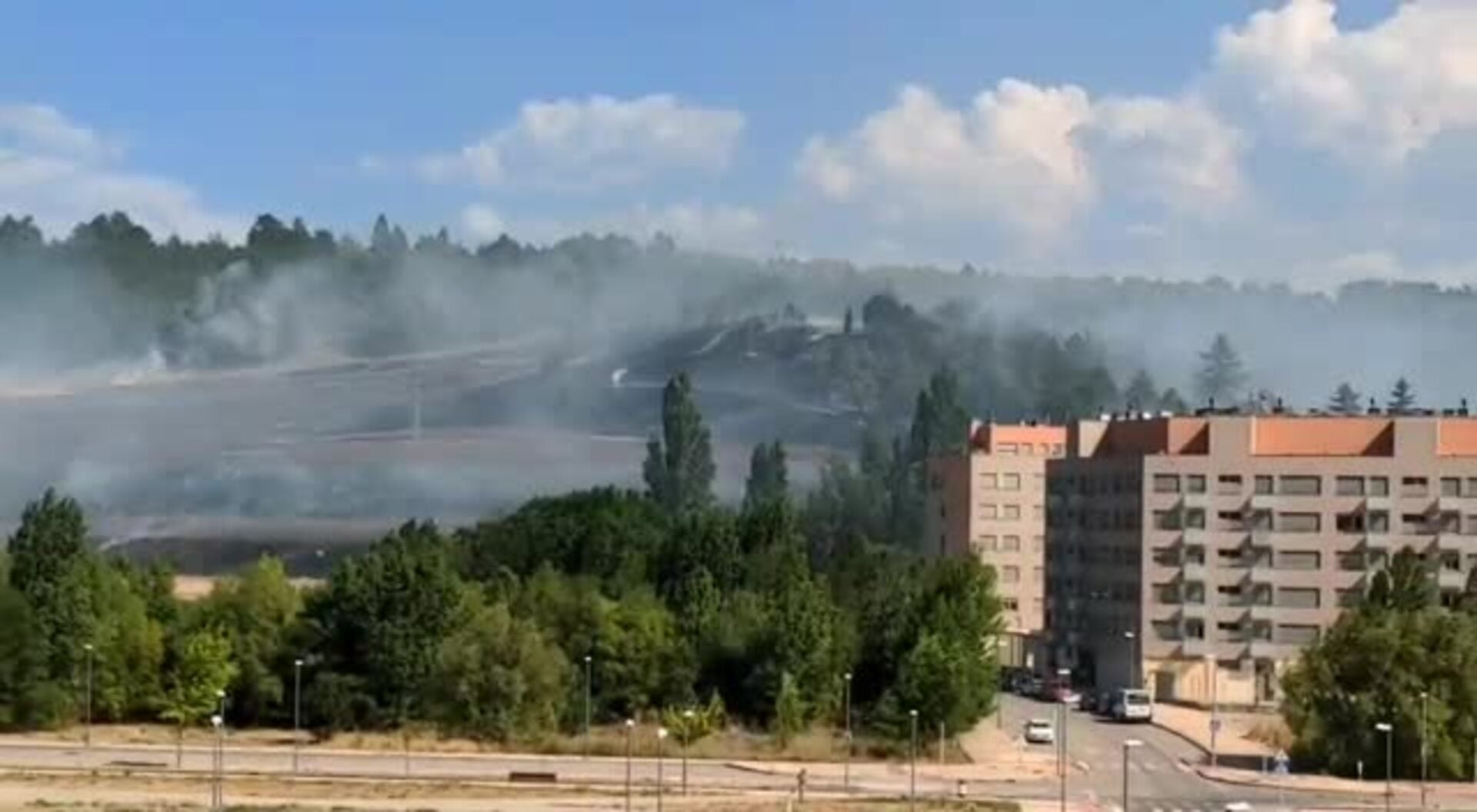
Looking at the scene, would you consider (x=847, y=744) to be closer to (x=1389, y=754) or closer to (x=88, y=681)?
(x=1389, y=754)

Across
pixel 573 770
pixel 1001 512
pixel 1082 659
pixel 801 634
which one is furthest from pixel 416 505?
pixel 573 770

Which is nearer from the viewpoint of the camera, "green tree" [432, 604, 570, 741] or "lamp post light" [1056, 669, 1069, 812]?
"lamp post light" [1056, 669, 1069, 812]

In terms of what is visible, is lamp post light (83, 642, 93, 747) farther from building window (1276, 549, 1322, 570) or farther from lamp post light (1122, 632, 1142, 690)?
building window (1276, 549, 1322, 570)

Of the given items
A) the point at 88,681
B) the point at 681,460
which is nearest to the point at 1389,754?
the point at 88,681

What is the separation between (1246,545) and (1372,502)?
19.6 ft

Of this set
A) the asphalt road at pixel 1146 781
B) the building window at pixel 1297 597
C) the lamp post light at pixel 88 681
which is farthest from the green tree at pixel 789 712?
the building window at pixel 1297 597

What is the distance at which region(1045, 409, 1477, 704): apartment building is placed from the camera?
9875 cm

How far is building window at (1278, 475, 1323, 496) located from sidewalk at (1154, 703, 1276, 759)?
11.1 metres

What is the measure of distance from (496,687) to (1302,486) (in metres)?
42.6

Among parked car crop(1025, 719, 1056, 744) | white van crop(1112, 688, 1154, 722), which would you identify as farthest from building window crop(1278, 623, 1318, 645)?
parked car crop(1025, 719, 1056, 744)

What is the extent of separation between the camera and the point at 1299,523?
99688 mm

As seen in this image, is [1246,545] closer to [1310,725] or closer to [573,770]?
[1310,725]

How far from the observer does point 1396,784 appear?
2539 inches

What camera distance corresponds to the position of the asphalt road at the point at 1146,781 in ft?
187
